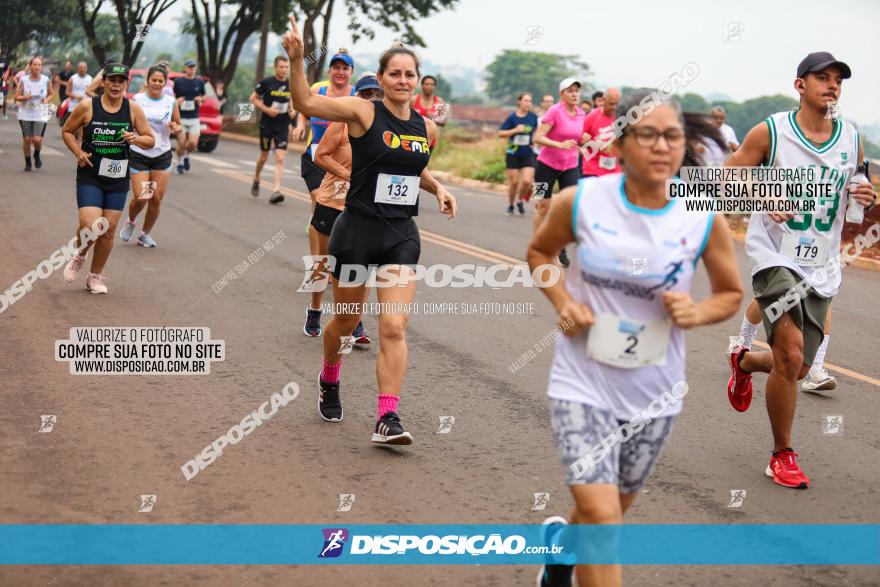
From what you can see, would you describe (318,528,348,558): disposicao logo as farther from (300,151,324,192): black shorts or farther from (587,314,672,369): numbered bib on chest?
(300,151,324,192): black shorts

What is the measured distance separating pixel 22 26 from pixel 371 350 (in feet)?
224

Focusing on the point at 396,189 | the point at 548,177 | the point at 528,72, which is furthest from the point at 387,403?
the point at 528,72

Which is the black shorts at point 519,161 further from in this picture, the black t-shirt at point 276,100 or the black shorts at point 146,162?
the black shorts at point 146,162

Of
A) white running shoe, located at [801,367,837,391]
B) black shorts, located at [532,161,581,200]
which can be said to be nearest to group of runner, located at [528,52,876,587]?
white running shoe, located at [801,367,837,391]

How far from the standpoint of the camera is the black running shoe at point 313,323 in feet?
30.6

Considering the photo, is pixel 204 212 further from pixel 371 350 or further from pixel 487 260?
pixel 371 350

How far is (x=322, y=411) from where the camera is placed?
6.98 meters

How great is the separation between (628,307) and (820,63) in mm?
2829

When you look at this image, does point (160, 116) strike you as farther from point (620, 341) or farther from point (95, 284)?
point (620, 341)

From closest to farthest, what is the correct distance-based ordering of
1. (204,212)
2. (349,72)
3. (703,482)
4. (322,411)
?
(703,482) → (322,411) → (349,72) → (204,212)

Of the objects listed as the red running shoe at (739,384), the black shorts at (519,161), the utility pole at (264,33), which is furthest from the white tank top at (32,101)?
the utility pole at (264,33)

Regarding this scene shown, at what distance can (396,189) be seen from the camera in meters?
6.45

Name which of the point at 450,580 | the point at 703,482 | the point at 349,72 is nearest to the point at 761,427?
the point at 703,482

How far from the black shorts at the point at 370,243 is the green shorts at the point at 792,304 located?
1931mm
